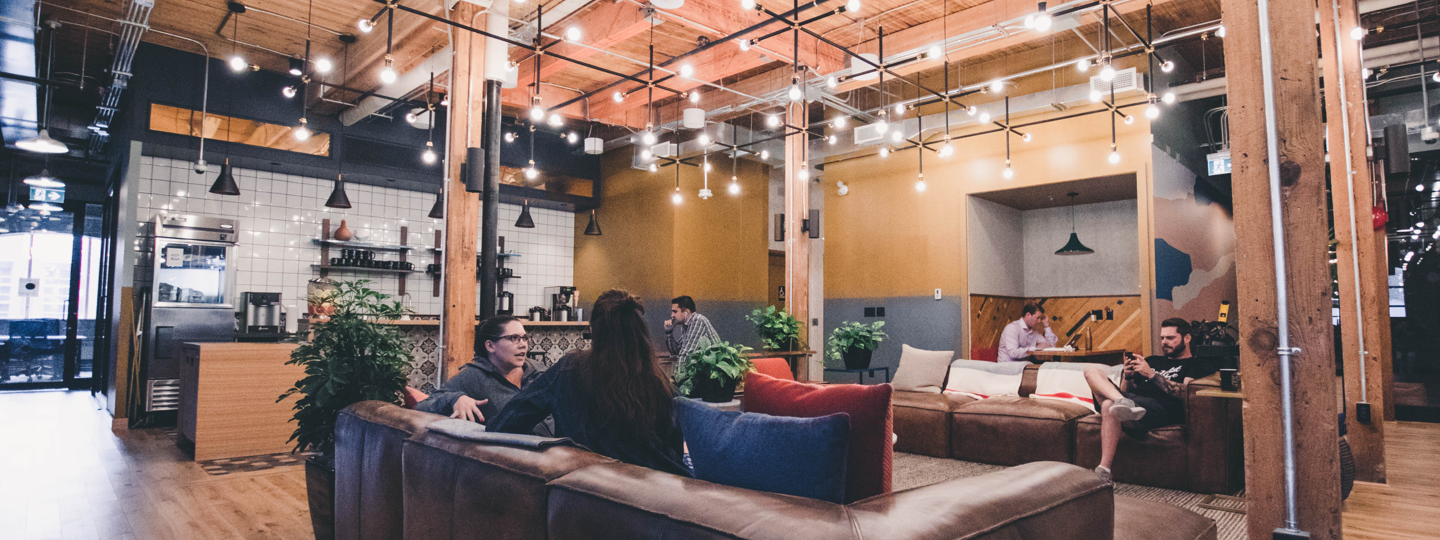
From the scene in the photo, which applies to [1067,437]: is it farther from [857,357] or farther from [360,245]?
[360,245]

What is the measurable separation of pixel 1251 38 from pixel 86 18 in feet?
28.9

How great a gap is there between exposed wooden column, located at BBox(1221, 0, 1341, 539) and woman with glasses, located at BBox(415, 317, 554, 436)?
2315 mm

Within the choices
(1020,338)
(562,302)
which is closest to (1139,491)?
(1020,338)

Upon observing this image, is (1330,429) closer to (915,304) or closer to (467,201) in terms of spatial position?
(467,201)

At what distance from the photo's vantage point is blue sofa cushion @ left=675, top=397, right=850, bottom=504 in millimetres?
1573

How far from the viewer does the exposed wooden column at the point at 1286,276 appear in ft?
6.95

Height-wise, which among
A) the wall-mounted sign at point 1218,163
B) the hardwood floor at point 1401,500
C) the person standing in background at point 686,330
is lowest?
the hardwood floor at point 1401,500

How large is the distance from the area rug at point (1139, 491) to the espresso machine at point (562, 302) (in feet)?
14.6

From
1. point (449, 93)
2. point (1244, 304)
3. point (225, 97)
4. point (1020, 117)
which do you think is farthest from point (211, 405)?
point (1020, 117)

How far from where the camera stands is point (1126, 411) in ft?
14.9

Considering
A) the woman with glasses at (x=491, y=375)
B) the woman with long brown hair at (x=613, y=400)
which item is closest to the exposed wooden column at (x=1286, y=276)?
the woman with long brown hair at (x=613, y=400)

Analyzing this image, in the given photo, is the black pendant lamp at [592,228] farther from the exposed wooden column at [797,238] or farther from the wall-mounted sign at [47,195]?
the wall-mounted sign at [47,195]

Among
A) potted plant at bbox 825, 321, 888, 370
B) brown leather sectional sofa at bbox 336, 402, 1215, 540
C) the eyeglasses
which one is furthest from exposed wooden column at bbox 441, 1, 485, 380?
potted plant at bbox 825, 321, 888, 370

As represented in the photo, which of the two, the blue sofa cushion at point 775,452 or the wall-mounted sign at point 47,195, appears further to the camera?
the wall-mounted sign at point 47,195
